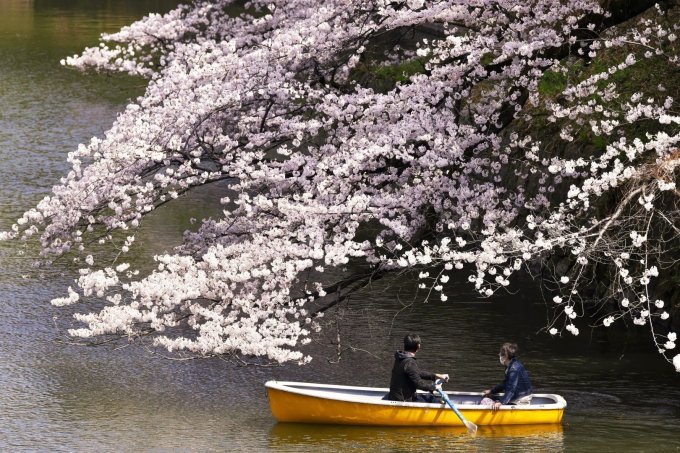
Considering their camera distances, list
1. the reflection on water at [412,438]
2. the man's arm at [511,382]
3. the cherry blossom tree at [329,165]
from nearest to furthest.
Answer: the reflection on water at [412,438]
the cherry blossom tree at [329,165]
the man's arm at [511,382]

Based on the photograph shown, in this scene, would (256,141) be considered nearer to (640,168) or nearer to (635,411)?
(640,168)

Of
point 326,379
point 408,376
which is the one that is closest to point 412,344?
point 408,376

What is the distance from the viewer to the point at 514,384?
38.2ft

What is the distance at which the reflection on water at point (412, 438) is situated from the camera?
1127 centimetres

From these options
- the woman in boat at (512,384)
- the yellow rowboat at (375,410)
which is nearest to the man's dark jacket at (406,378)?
the yellow rowboat at (375,410)

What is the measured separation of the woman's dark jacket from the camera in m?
11.6

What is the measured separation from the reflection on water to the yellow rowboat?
73 millimetres

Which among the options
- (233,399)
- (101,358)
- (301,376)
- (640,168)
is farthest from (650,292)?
(101,358)

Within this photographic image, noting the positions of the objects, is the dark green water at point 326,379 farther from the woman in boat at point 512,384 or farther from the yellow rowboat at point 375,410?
the woman in boat at point 512,384

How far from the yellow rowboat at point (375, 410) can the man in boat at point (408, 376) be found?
0.48ft

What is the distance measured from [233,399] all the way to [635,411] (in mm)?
4352

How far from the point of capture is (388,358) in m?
13.8

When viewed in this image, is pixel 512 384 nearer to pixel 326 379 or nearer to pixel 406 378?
pixel 406 378

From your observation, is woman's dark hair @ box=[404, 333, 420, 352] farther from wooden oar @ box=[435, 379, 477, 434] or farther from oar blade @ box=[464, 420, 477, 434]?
oar blade @ box=[464, 420, 477, 434]
